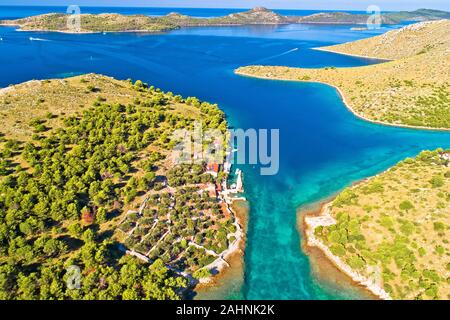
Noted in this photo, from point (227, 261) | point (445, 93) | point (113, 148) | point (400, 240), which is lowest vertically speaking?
point (227, 261)

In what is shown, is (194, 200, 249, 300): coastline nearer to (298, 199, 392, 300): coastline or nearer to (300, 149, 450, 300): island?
(298, 199, 392, 300): coastline

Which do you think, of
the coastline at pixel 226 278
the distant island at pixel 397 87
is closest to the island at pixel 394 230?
the coastline at pixel 226 278

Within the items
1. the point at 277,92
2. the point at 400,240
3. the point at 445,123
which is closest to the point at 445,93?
the point at 445,123

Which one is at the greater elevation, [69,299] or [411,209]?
[411,209]

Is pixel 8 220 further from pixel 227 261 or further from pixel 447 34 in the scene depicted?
pixel 447 34

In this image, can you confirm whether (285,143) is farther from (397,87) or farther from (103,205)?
(397,87)

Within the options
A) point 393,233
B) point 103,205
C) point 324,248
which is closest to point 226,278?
point 324,248
